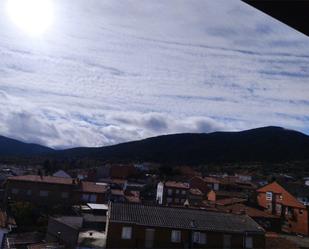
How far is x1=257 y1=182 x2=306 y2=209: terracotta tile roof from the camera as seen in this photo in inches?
1871

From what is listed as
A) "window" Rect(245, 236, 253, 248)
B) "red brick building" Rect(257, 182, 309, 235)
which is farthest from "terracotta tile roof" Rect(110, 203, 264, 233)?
"red brick building" Rect(257, 182, 309, 235)

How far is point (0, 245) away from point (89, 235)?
9166 millimetres

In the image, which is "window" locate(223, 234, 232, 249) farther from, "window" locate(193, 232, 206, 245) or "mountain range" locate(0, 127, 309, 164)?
"mountain range" locate(0, 127, 309, 164)

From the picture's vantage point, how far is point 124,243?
2683 cm

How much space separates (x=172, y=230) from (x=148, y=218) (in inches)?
74.7

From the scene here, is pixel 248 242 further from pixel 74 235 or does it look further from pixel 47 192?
pixel 47 192

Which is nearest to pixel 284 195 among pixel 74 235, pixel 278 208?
pixel 278 208

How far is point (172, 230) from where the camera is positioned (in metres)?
27.9

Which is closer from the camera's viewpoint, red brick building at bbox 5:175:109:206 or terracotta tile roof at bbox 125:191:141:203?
terracotta tile roof at bbox 125:191:141:203

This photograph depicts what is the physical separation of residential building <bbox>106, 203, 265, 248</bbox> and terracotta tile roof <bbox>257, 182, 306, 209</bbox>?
19370 mm

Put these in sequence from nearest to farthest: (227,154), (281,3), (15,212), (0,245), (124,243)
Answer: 1. (281,3)
2. (0,245)
3. (124,243)
4. (15,212)
5. (227,154)

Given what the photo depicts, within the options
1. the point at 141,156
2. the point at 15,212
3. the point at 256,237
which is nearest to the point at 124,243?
the point at 256,237

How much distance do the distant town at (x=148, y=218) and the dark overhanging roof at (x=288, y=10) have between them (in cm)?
2171

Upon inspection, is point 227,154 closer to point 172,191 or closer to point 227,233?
point 172,191
